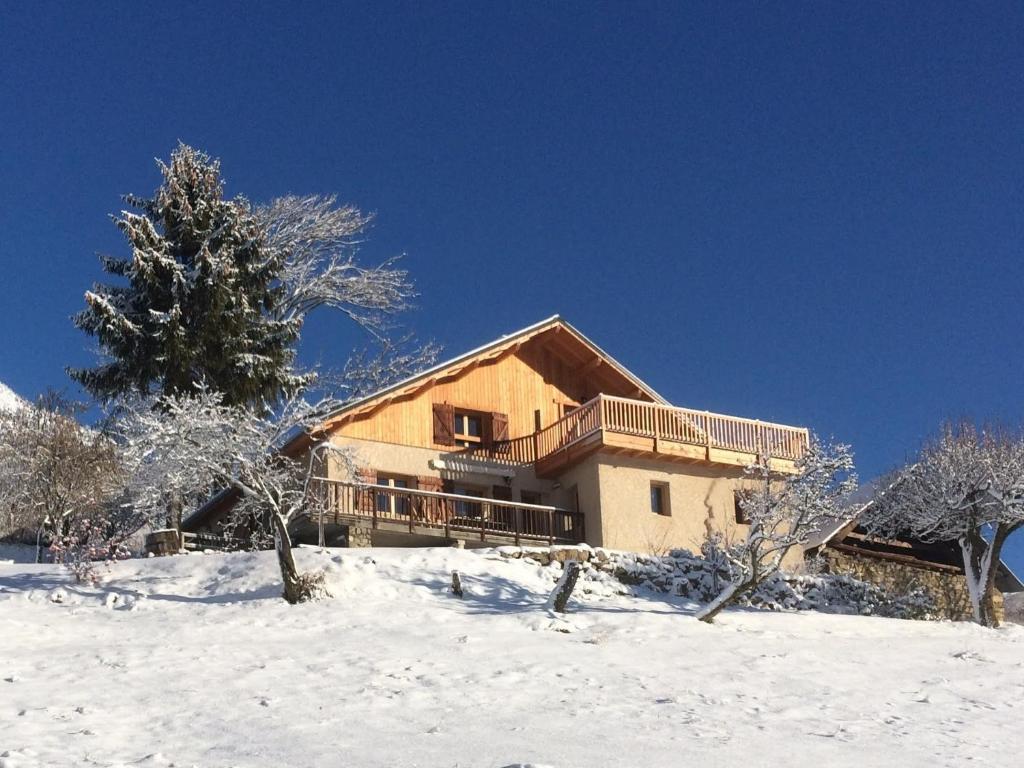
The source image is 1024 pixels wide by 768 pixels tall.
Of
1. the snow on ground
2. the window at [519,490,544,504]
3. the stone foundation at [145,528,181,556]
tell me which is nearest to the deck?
the window at [519,490,544,504]

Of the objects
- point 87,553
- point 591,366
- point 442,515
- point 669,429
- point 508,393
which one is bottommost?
point 87,553

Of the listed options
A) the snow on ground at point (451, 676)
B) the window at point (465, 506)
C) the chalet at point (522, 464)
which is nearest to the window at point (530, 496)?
the chalet at point (522, 464)

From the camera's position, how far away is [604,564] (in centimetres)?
2673

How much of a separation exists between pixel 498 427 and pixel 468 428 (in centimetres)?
81

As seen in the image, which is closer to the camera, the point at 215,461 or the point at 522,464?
the point at 215,461

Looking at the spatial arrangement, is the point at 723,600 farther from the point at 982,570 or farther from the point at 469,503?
the point at 982,570

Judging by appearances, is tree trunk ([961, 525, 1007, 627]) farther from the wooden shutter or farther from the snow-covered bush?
the snow-covered bush

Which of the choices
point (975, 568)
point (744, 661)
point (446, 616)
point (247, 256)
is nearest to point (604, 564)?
point (446, 616)

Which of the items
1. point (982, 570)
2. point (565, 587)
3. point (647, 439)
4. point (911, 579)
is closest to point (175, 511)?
point (565, 587)

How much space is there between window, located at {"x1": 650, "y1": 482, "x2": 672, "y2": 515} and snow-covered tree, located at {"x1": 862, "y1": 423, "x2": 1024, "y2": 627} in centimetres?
614

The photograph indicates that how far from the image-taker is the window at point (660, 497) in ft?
102

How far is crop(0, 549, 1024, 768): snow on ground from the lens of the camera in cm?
1326

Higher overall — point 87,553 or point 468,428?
point 468,428

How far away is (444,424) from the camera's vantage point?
32469 millimetres
